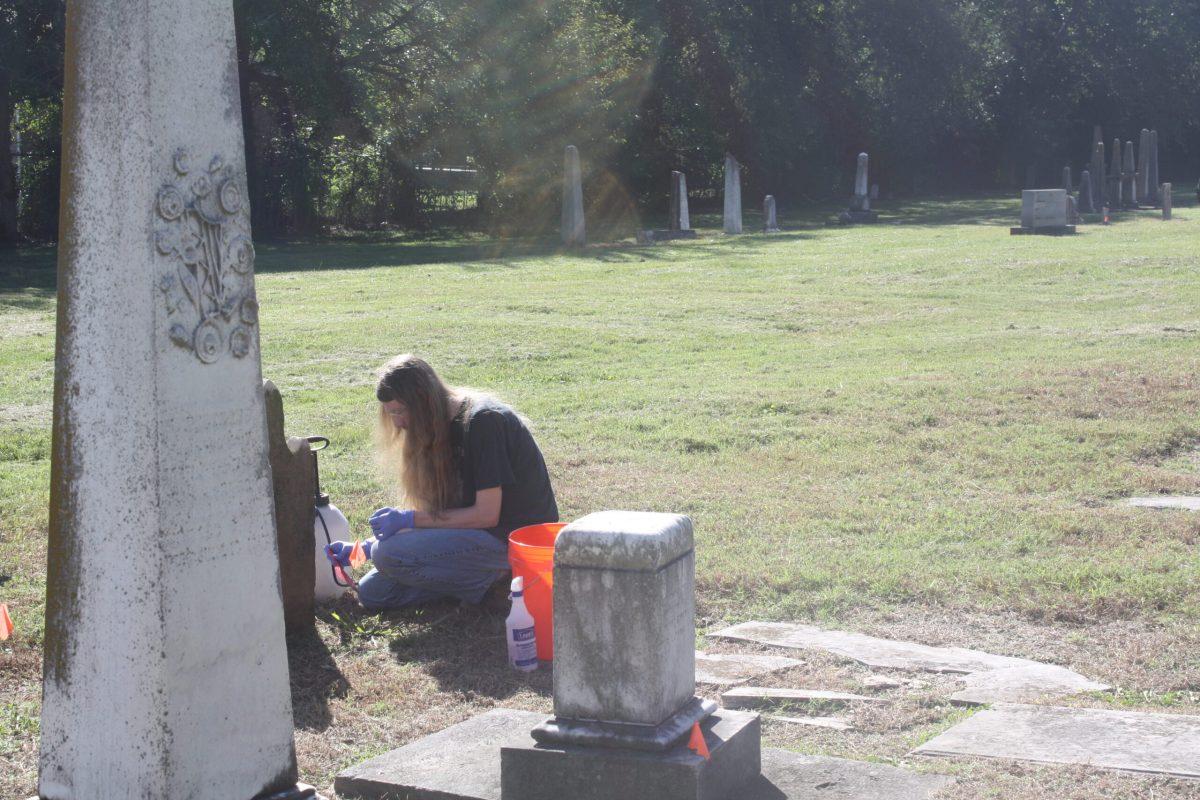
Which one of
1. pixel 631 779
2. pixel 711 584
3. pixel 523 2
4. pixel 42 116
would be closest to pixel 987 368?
pixel 711 584

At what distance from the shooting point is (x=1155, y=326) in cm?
1420

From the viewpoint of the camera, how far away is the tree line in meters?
27.4

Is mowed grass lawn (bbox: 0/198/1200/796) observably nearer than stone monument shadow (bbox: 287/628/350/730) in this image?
No

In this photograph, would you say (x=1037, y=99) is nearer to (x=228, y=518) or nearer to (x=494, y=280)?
(x=494, y=280)

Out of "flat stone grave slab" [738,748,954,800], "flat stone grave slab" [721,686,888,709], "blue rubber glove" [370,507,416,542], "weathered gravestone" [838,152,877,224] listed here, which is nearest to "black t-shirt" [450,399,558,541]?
"blue rubber glove" [370,507,416,542]

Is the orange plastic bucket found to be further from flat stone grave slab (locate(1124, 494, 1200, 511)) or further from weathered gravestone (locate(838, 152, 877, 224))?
weathered gravestone (locate(838, 152, 877, 224))

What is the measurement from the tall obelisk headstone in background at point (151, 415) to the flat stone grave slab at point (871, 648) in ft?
8.68

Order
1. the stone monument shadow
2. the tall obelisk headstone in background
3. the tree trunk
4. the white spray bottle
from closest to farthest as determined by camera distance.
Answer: the tall obelisk headstone in background
the stone monument shadow
the white spray bottle
the tree trunk

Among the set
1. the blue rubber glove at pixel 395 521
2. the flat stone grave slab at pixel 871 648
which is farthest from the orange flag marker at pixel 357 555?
the flat stone grave slab at pixel 871 648

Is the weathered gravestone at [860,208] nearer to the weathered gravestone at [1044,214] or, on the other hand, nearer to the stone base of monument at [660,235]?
the stone base of monument at [660,235]

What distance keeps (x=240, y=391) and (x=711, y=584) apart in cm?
332

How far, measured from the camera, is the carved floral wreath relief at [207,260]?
129 inches

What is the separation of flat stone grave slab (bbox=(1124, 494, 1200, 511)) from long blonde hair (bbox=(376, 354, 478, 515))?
394cm

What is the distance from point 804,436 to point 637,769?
601 cm
